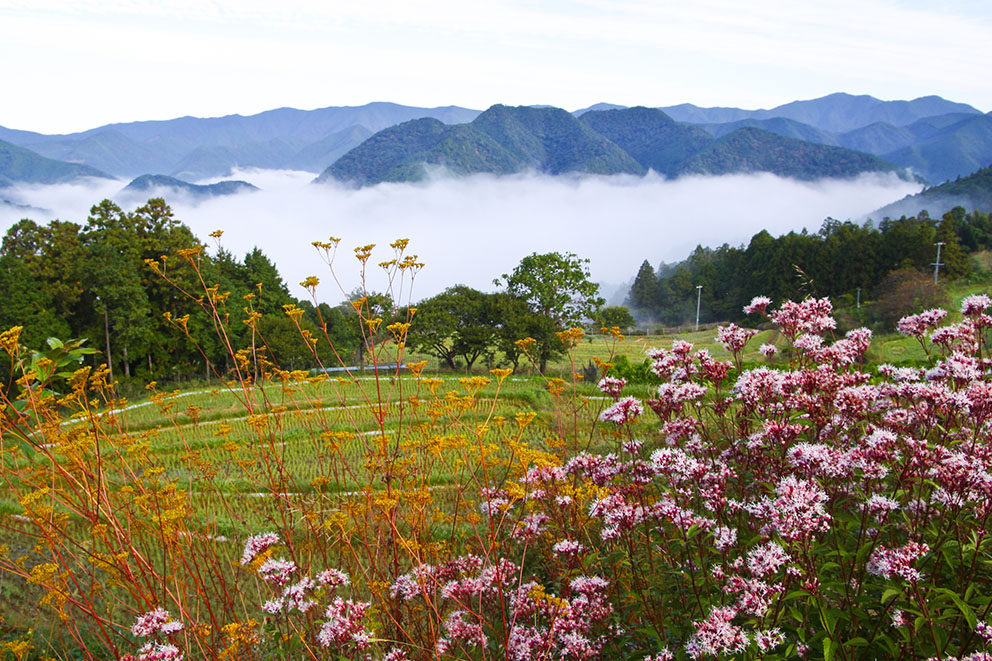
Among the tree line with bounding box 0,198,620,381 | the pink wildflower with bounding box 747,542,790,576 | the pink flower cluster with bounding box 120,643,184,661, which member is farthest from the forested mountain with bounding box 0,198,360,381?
the pink wildflower with bounding box 747,542,790,576

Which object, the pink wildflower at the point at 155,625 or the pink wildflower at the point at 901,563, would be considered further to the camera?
the pink wildflower at the point at 155,625

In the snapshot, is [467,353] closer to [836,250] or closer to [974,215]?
[836,250]

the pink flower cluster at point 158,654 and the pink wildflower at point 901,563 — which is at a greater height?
the pink wildflower at point 901,563

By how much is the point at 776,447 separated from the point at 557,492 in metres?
1.41

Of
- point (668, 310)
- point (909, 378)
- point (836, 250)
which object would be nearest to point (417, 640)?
point (909, 378)

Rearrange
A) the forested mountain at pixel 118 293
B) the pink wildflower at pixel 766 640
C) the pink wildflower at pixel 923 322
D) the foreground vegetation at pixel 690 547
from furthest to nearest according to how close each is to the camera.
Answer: the forested mountain at pixel 118 293 → the pink wildflower at pixel 923 322 → the foreground vegetation at pixel 690 547 → the pink wildflower at pixel 766 640

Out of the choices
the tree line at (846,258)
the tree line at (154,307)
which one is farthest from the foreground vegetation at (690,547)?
the tree line at (846,258)

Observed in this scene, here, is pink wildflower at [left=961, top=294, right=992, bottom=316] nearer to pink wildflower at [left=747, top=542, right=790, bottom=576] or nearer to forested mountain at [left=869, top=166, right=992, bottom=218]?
pink wildflower at [left=747, top=542, right=790, bottom=576]

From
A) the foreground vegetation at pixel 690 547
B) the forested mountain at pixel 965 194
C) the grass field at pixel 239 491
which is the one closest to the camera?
the foreground vegetation at pixel 690 547

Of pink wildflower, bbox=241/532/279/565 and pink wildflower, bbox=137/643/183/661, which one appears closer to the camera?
pink wildflower, bbox=137/643/183/661

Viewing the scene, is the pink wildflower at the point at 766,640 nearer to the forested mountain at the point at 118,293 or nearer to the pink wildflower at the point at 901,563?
the pink wildflower at the point at 901,563

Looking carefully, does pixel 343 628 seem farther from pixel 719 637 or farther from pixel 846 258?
pixel 846 258

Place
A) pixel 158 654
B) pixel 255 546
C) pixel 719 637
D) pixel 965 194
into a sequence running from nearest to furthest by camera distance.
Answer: pixel 719 637, pixel 158 654, pixel 255 546, pixel 965 194

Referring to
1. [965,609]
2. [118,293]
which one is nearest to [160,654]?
[965,609]
